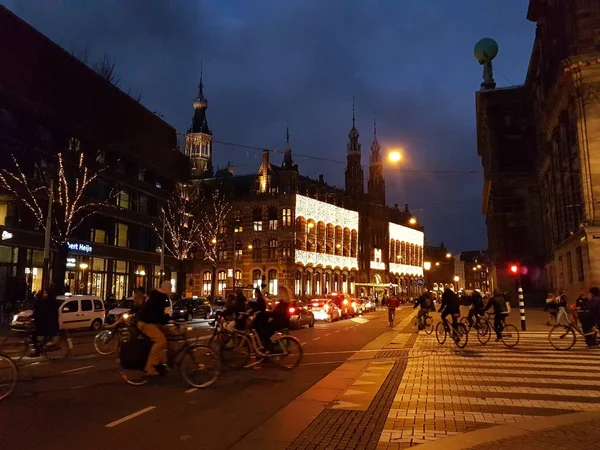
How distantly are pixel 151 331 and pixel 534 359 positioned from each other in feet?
32.4

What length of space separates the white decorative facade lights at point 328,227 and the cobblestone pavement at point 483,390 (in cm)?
5549

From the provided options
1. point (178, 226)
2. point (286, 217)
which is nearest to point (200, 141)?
point (286, 217)

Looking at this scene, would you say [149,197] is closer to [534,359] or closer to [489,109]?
[489,109]

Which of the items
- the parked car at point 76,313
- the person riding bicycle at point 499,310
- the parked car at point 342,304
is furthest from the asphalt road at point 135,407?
the parked car at point 342,304

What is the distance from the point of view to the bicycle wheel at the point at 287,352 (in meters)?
12.1

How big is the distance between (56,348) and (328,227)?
66160 millimetres

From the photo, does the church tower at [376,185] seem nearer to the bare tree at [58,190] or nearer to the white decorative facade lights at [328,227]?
the white decorative facade lights at [328,227]

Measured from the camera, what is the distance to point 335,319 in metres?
36.8

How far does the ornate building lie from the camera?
69.6m

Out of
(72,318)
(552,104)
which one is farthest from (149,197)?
(552,104)

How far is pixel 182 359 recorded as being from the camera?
9523mm

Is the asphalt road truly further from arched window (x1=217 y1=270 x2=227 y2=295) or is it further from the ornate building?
arched window (x1=217 y1=270 x2=227 y2=295)

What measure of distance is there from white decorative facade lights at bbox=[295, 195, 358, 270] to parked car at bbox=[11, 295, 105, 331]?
44.1m

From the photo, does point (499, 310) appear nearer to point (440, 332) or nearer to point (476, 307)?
point (476, 307)
